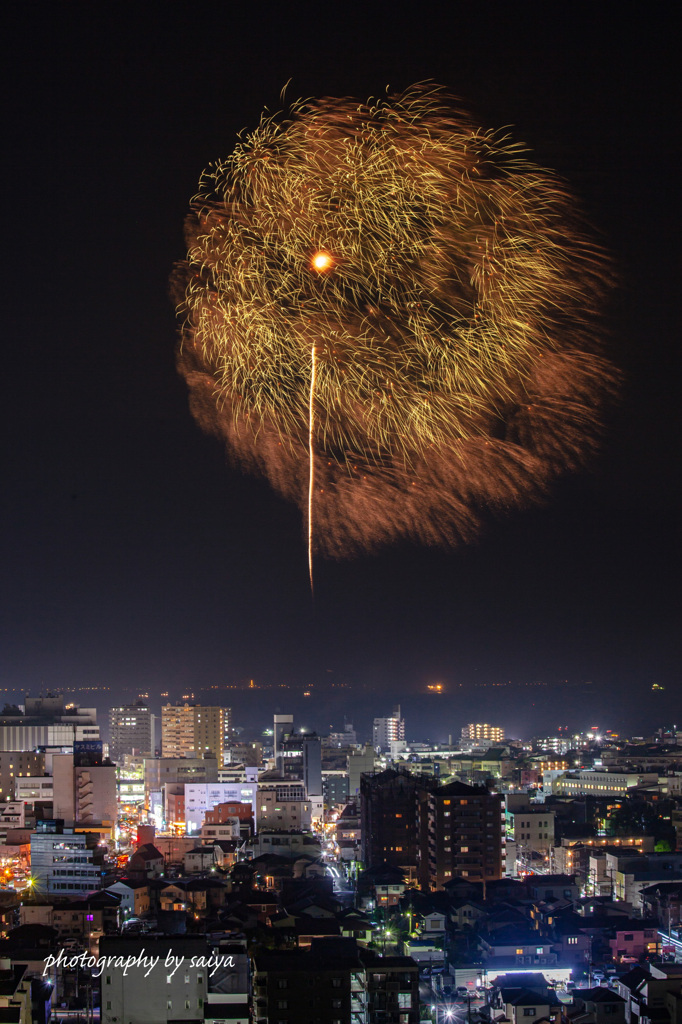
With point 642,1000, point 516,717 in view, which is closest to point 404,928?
point 642,1000

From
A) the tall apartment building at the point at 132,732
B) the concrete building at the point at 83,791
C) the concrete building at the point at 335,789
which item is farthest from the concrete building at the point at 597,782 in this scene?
the tall apartment building at the point at 132,732

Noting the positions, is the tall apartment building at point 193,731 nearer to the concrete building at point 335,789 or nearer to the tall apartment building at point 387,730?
the concrete building at point 335,789

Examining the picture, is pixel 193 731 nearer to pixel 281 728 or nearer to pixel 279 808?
pixel 281 728

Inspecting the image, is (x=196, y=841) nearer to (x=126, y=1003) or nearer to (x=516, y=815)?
(x=516, y=815)

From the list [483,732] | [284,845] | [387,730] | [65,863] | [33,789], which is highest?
[65,863]

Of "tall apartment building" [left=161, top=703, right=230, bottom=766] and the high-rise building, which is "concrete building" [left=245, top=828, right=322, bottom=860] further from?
"tall apartment building" [left=161, top=703, right=230, bottom=766]

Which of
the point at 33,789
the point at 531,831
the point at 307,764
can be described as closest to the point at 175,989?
the point at 531,831
